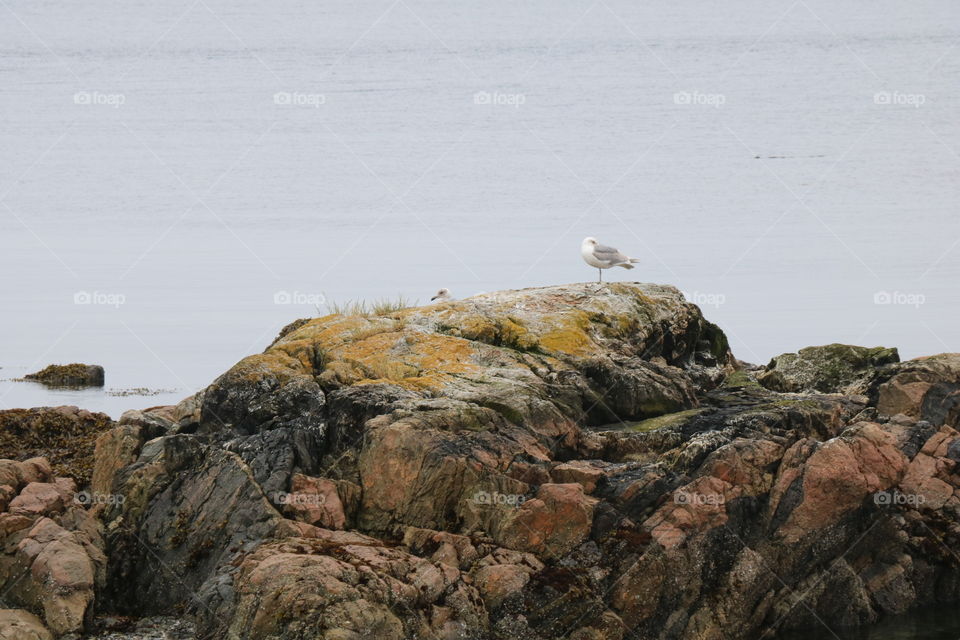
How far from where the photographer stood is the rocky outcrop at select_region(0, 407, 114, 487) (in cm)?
3098

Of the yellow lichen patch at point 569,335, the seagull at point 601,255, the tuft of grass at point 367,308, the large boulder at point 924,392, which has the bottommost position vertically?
the large boulder at point 924,392

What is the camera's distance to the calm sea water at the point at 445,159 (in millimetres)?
52344

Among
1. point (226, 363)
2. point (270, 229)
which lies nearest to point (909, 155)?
point (270, 229)

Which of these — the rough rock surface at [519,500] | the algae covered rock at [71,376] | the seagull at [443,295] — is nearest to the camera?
the rough rock surface at [519,500]

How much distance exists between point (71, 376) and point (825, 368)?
22.4m

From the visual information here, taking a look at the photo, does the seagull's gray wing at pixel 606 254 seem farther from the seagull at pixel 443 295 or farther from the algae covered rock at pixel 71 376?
the algae covered rock at pixel 71 376

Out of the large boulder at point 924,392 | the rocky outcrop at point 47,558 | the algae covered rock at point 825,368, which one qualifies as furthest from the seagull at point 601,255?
the rocky outcrop at point 47,558

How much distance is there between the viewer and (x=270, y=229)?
66.6 meters

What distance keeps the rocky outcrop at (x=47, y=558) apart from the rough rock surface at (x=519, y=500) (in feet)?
1.36

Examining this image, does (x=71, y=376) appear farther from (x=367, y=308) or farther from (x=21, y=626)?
(x=21, y=626)

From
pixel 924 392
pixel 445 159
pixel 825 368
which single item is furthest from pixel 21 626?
pixel 445 159

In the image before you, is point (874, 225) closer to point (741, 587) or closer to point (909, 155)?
point (909, 155)

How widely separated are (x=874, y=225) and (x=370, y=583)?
165 ft

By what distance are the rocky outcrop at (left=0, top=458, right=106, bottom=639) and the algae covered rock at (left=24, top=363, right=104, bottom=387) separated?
1545 cm
